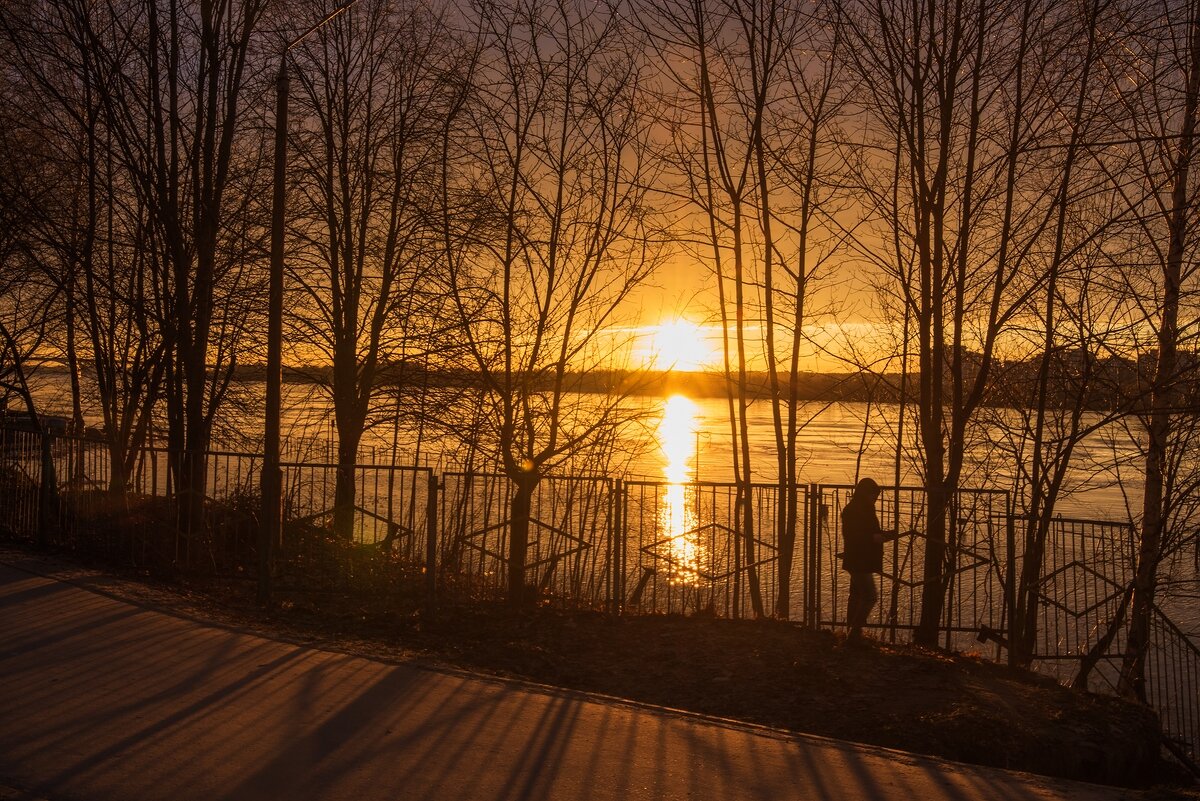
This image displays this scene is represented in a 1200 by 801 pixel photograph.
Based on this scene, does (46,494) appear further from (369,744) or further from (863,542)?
(863,542)

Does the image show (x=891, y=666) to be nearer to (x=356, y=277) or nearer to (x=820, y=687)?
(x=820, y=687)

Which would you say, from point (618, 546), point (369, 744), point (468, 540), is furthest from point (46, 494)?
point (369, 744)

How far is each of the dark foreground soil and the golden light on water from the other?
1733 mm

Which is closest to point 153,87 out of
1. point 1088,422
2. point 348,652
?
point 348,652

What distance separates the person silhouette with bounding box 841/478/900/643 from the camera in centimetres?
1012

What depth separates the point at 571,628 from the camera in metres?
10.3

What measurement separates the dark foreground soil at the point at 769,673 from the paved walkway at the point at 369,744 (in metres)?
0.87

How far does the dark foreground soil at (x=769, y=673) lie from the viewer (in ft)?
24.2

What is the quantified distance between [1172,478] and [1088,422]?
2.37m

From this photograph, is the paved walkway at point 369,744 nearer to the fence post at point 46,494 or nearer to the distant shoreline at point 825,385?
the fence post at point 46,494

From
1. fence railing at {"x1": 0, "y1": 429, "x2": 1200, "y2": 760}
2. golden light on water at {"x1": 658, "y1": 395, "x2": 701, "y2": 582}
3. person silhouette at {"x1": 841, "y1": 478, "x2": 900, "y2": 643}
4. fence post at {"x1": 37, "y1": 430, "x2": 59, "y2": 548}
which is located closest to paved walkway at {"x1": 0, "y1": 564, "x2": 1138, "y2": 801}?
fence railing at {"x1": 0, "y1": 429, "x2": 1200, "y2": 760}

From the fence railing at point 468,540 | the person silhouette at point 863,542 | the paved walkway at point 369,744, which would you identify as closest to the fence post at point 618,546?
the fence railing at point 468,540

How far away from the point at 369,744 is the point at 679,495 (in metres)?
12.2

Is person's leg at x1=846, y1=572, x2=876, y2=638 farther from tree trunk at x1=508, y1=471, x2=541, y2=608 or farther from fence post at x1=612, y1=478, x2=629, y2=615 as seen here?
tree trunk at x1=508, y1=471, x2=541, y2=608
